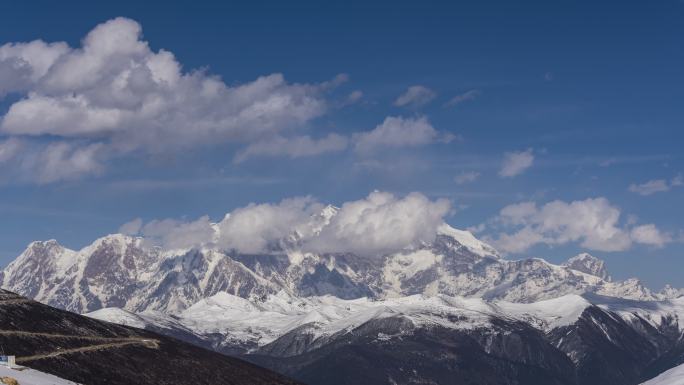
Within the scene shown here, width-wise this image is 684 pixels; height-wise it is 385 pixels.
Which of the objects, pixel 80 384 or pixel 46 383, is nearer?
pixel 46 383

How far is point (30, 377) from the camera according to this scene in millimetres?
177250

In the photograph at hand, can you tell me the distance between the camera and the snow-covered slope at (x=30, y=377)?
167m

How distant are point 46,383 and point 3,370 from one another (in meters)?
7.58

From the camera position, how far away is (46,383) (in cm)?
17412

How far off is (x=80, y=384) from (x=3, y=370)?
95.4ft

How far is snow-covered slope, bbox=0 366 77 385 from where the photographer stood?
167 metres

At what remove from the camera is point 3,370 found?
566 feet

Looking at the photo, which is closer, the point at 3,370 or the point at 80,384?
the point at 3,370

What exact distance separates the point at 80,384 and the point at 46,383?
1029 inches

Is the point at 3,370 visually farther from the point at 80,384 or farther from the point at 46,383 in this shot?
the point at 80,384

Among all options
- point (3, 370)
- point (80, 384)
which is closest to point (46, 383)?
point (3, 370)
